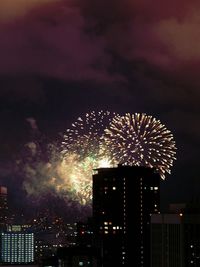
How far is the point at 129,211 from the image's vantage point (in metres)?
89.5

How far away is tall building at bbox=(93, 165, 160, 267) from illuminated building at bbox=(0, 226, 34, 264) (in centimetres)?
4422

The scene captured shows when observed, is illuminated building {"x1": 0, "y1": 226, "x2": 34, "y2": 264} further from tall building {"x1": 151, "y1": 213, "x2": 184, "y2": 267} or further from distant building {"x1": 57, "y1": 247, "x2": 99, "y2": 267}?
tall building {"x1": 151, "y1": 213, "x2": 184, "y2": 267}

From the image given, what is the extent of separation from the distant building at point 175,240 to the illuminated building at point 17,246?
173ft

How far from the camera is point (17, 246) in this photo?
13838 centimetres

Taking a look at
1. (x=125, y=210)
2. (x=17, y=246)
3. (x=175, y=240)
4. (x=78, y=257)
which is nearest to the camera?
(x=175, y=240)

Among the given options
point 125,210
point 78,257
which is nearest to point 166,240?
point 78,257

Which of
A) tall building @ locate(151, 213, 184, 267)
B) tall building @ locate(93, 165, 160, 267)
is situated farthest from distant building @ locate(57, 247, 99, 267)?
tall building @ locate(151, 213, 184, 267)

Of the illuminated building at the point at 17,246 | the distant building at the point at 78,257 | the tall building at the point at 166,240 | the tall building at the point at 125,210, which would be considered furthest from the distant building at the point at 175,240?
the illuminated building at the point at 17,246

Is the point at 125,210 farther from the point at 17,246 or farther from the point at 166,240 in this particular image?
the point at 17,246

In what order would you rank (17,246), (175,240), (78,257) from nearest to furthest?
(175,240) < (78,257) < (17,246)

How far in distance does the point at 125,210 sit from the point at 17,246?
2052 inches

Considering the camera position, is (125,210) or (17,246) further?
(17,246)

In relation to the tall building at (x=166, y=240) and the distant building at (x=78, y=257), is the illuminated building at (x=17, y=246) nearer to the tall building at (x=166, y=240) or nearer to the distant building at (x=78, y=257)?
the distant building at (x=78, y=257)

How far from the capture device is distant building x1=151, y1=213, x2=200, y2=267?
75750 mm
